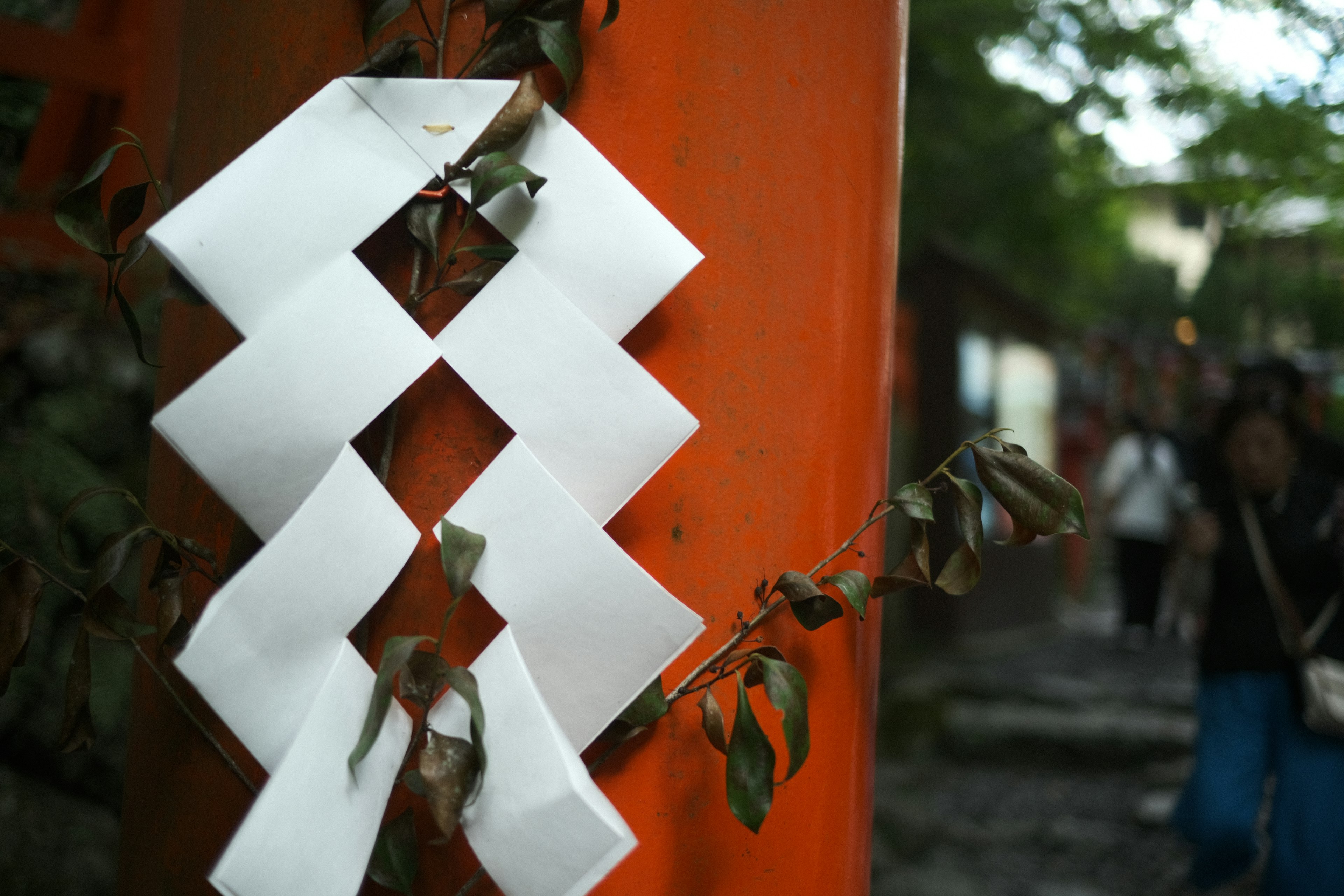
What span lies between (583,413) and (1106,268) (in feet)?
46.3

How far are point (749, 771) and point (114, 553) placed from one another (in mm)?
636

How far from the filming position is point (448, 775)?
0.78 meters

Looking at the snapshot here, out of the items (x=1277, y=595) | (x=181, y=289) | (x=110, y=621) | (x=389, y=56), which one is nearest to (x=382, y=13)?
(x=389, y=56)

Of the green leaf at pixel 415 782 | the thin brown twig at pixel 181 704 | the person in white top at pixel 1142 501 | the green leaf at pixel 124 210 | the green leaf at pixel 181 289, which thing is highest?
the green leaf at pixel 124 210

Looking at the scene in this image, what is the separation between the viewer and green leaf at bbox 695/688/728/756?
2.91 feet

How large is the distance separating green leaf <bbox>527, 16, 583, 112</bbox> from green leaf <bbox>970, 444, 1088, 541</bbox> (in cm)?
51

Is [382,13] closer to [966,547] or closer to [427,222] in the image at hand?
[427,222]

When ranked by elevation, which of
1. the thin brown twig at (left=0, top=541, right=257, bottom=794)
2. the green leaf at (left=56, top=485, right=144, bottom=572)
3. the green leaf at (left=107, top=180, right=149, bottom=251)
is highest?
the green leaf at (left=107, top=180, right=149, bottom=251)

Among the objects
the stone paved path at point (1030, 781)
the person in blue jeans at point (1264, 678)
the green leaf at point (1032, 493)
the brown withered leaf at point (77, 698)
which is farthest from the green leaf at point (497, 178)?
the stone paved path at point (1030, 781)

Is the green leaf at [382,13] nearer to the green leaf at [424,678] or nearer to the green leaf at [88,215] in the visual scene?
the green leaf at [88,215]

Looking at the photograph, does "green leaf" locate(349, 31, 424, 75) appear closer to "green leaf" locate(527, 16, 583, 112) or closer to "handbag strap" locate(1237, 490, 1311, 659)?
"green leaf" locate(527, 16, 583, 112)

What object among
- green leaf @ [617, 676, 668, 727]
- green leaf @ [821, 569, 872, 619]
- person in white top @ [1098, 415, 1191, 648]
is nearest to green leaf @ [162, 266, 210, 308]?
green leaf @ [617, 676, 668, 727]

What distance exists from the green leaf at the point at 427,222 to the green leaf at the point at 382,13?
158 mm

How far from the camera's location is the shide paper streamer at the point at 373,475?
79cm
